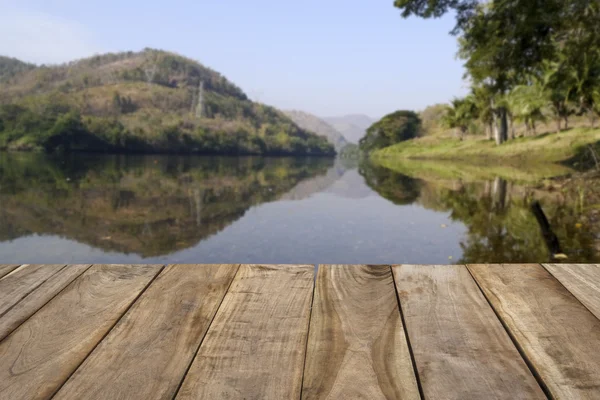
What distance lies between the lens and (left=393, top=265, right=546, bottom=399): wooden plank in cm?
102

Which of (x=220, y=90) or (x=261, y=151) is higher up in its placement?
(x=220, y=90)

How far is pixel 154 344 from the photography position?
3.99 ft

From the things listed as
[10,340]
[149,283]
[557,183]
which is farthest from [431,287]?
[557,183]

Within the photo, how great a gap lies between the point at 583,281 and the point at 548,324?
0.51 m

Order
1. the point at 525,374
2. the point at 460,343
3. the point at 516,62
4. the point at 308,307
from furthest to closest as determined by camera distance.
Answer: the point at 516,62 < the point at 308,307 < the point at 460,343 < the point at 525,374

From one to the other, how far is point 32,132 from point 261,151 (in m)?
38.0

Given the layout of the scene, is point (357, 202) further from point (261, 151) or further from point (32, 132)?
point (261, 151)

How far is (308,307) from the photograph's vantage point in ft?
4.75

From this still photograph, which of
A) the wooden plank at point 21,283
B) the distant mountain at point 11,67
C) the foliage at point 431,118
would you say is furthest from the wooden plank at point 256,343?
the distant mountain at point 11,67

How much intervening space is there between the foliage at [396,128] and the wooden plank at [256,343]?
239 feet

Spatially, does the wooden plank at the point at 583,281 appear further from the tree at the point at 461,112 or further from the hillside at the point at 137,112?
the hillside at the point at 137,112

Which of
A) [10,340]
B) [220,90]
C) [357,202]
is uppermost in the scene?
[220,90]

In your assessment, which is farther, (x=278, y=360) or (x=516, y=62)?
(x=516, y=62)

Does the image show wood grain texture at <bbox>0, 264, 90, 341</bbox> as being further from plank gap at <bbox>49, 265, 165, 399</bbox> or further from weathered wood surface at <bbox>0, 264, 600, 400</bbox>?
plank gap at <bbox>49, 265, 165, 399</bbox>
